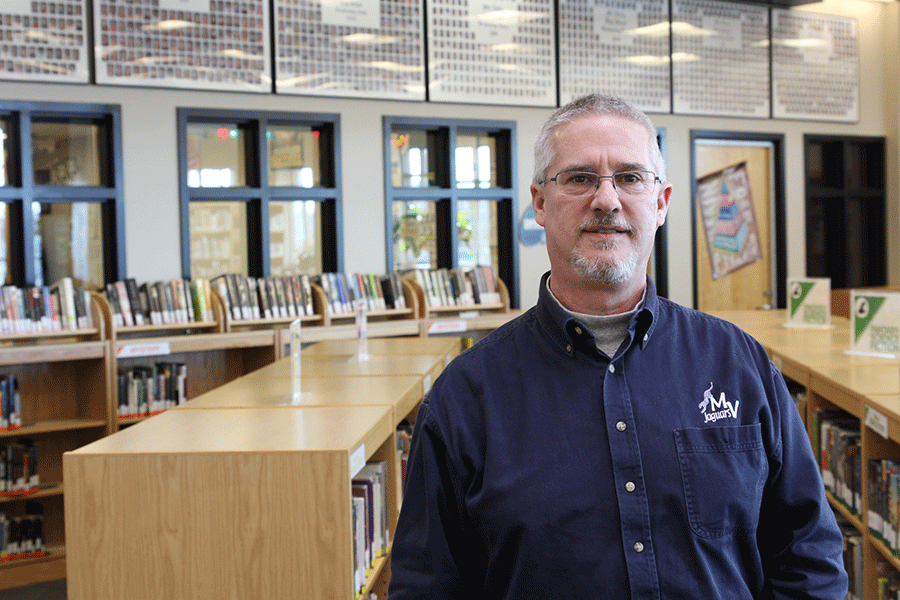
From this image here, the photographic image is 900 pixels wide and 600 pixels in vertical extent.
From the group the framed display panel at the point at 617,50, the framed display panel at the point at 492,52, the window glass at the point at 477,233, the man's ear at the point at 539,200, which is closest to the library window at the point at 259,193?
the framed display panel at the point at 492,52

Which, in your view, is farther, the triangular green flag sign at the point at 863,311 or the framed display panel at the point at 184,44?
the framed display panel at the point at 184,44

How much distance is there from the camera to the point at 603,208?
1.27m

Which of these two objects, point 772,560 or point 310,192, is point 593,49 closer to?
point 310,192

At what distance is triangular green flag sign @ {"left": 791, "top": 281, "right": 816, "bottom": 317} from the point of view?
470 cm

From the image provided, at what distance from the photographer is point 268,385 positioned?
3.25 metres

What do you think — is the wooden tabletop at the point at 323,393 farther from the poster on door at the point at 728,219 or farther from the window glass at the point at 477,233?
the poster on door at the point at 728,219

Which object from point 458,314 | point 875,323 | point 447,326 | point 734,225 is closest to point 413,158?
point 458,314

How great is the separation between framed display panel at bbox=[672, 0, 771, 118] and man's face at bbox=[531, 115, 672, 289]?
5781mm

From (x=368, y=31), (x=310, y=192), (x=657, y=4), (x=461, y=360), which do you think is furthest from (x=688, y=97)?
(x=461, y=360)

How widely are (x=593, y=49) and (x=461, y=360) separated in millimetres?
5626

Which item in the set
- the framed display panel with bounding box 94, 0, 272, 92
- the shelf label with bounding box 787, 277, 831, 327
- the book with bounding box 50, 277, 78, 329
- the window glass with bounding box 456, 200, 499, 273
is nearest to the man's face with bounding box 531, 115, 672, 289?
the shelf label with bounding box 787, 277, 831, 327

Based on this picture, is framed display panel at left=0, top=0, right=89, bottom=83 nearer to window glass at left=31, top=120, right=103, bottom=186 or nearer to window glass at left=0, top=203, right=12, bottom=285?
window glass at left=31, top=120, right=103, bottom=186

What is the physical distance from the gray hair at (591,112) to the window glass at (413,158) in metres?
4.78

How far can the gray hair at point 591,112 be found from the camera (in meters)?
1.30
